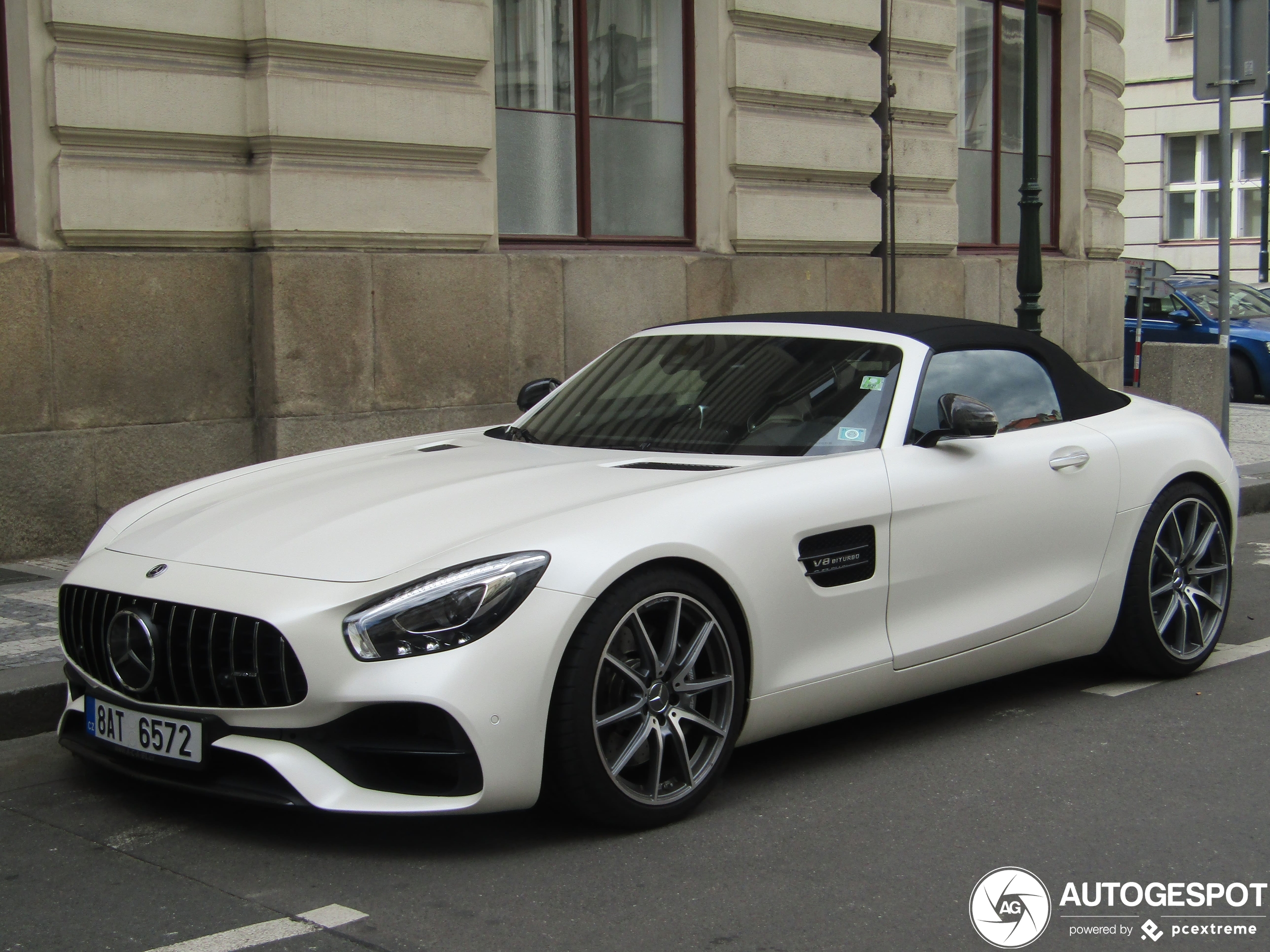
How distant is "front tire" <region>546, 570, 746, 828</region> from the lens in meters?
3.94

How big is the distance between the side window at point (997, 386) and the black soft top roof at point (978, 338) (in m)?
0.03

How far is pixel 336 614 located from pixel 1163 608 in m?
3.36

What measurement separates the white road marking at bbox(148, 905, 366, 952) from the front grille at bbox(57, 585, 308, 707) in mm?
540

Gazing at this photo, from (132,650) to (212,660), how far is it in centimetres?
31

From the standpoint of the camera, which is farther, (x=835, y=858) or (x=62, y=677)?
(x=62, y=677)

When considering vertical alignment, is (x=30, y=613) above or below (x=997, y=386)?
below

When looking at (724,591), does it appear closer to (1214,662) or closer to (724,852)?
(724,852)

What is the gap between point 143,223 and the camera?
858 centimetres

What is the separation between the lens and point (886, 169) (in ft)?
41.7

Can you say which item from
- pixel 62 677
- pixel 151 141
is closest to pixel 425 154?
pixel 151 141

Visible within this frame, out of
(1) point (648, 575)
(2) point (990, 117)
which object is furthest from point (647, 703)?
(2) point (990, 117)

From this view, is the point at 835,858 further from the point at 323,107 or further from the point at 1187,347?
the point at 1187,347

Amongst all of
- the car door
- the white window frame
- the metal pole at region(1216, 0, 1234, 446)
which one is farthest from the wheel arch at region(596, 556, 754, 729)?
the white window frame

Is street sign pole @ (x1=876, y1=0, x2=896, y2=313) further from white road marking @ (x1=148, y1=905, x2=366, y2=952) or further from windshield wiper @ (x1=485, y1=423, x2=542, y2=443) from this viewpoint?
white road marking @ (x1=148, y1=905, x2=366, y2=952)
